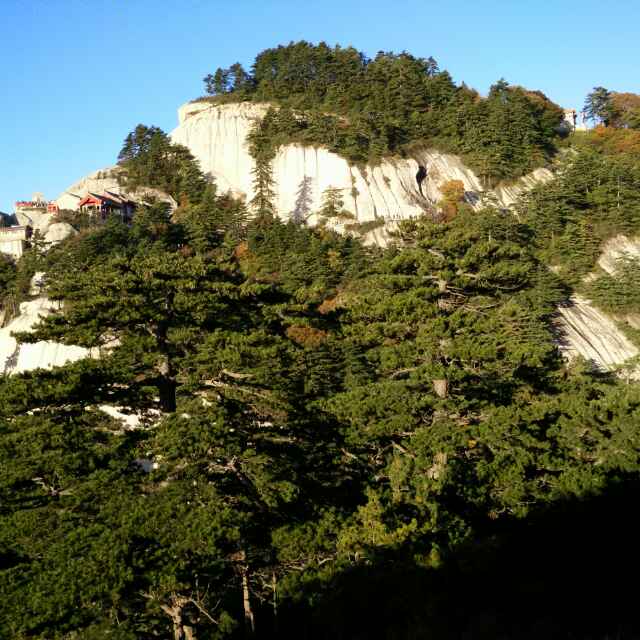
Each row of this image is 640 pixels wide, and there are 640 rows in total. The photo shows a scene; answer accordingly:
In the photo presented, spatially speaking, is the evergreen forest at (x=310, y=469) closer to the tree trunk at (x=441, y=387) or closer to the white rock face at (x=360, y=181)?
the tree trunk at (x=441, y=387)

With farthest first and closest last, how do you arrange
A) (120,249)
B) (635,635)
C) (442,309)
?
1. (120,249)
2. (442,309)
3. (635,635)

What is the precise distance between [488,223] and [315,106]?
30.5m

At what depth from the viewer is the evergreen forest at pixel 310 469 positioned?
12.1m

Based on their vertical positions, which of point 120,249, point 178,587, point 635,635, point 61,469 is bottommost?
point 635,635

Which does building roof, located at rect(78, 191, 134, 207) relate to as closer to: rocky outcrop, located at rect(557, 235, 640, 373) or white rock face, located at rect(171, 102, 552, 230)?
white rock face, located at rect(171, 102, 552, 230)

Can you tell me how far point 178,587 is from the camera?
1291cm

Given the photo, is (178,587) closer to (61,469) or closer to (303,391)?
(61,469)

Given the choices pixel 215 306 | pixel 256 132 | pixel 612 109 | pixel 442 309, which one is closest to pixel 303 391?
pixel 215 306

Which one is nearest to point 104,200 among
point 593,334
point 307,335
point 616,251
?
point 307,335

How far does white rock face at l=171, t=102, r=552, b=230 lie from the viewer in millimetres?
63438

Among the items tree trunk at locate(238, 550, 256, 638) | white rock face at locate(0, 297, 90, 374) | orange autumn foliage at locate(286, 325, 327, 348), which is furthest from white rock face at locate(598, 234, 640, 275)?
tree trunk at locate(238, 550, 256, 638)

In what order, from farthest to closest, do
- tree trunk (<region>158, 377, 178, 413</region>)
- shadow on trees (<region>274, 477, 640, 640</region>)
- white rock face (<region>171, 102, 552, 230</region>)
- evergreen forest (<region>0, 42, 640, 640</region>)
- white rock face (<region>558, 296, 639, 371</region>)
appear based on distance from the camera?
white rock face (<region>171, 102, 552, 230</region>)
white rock face (<region>558, 296, 639, 371</region>)
tree trunk (<region>158, 377, 178, 413</region>)
evergreen forest (<region>0, 42, 640, 640</region>)
shadow on trees (<region>274, 477, 640, 640</region>)

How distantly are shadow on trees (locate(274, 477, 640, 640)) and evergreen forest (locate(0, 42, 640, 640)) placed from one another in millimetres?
47

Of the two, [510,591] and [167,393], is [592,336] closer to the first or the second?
[167,393]
